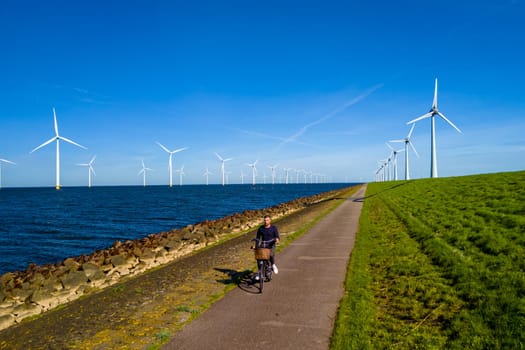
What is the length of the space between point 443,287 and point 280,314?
5.04 metres

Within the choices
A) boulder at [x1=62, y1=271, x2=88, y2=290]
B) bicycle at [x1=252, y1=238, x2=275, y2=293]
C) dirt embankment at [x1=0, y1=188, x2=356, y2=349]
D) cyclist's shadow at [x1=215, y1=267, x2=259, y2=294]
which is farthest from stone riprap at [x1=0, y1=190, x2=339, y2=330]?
bicycle at [x1=252, y1=238, x2=275, y2=293]

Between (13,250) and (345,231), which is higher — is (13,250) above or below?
below

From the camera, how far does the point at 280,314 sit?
8.95 m

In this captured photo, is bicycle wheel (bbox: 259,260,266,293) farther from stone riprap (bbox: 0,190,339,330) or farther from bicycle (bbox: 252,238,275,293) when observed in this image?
stone riprap (bbox: 0,190,339,330)

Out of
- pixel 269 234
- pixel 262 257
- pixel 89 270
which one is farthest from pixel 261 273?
pixel 89 270

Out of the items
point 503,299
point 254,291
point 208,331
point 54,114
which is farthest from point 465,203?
point 54,114

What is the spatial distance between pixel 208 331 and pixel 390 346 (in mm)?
4145

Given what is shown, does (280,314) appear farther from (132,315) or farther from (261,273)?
(132,315)

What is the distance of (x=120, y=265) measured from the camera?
17.8 meters

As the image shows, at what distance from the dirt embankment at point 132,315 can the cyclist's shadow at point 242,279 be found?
0.13ft

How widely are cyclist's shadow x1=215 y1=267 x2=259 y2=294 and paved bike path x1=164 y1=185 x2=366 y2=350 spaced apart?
7 cm

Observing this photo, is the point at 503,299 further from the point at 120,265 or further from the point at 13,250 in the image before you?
the point at 13,250

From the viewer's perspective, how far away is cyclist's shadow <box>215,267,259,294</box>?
451 inches

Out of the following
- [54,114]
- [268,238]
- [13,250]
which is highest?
[54,114]
